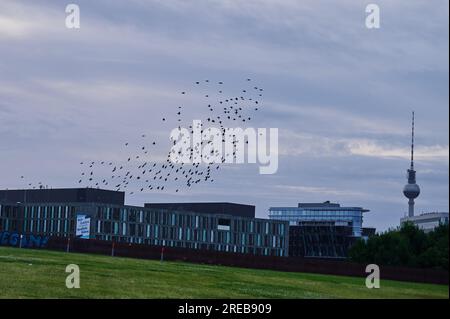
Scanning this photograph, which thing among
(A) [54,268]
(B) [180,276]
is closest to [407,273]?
(B) [180,276]

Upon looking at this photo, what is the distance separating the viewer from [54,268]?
5956cm

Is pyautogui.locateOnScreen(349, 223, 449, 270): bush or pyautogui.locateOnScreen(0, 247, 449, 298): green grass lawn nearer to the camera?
pyautogui.locateOnScreen(0, 247, 449, 298): green grass lawn

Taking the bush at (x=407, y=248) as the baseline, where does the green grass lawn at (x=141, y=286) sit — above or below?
below

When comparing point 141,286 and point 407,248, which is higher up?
point 407,248

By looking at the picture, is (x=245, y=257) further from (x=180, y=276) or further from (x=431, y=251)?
(x=431, y=251)

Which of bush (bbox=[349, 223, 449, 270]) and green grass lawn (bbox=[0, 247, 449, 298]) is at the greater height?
bush (bbox=[349, 223, 449, 270])

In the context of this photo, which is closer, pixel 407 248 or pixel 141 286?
pixel 141 286

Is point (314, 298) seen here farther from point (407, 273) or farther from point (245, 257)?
point (245, 257)

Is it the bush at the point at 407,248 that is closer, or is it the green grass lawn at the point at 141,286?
the green grass lawn at the point at 141,286
